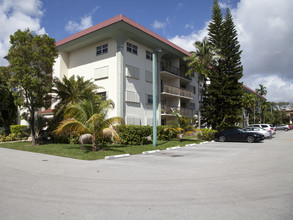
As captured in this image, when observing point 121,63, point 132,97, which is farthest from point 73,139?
point 121,63

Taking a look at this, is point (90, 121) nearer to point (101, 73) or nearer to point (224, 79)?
point (101, 73)

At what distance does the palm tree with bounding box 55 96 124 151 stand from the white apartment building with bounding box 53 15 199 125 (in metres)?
7.40

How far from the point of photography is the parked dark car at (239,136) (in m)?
21.1

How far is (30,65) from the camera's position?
16.7 metres

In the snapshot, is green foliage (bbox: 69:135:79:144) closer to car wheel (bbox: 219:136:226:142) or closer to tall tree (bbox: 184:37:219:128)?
car wheel (bbox: 219:136:226:142)

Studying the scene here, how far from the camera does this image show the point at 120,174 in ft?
23.6

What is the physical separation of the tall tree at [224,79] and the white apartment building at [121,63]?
6685 mm

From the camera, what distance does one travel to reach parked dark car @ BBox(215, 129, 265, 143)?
21066 mm

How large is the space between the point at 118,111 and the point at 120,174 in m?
14.0

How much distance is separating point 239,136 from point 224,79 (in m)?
12.0

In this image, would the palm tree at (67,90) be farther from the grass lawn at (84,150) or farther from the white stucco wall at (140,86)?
the grass lawn at (84,150)

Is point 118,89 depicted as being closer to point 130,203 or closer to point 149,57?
point 149,57

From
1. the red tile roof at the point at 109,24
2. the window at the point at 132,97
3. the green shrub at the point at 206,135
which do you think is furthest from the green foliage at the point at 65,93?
the green shrub at the point at 206,135

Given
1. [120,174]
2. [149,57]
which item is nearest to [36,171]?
[120,174]
